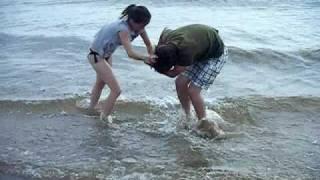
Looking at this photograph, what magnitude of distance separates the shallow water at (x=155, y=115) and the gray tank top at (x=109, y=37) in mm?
927

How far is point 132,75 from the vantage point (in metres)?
9.02

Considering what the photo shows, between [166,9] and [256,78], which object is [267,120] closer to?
[256,78]

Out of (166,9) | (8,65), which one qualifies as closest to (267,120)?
(8,65)

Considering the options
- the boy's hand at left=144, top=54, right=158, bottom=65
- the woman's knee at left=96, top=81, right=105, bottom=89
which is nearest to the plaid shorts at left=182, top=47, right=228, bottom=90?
the boy's hand at left=144, top=54, right=158, bottom=65

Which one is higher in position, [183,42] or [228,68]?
[183,42]

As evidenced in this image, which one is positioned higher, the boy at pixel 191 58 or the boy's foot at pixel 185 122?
the boy at pixel 191 58

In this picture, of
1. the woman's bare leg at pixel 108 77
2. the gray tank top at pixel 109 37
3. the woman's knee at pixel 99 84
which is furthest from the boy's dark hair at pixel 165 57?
the woman's knee at pixel 99 84

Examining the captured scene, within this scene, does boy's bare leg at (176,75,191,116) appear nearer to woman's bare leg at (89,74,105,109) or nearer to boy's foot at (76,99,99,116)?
woman's bare leg at (89,74,105,109)

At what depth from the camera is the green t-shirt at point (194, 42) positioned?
5324mm

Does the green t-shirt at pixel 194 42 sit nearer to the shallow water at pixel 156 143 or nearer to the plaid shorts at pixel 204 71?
the plaid shorts at pixel 204 71

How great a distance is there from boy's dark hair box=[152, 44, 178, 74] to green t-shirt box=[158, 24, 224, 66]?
6 centimetres

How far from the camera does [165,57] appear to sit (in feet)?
17.3

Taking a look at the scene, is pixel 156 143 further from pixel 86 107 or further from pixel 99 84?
pixel 86 107

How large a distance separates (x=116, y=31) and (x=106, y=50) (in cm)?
30
